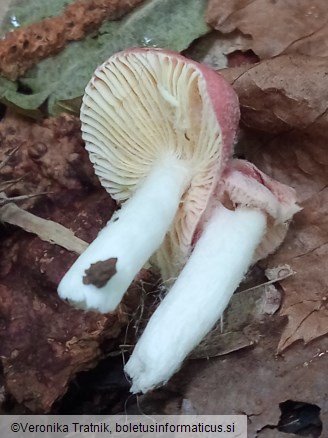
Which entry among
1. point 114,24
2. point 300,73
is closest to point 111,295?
point 300,73

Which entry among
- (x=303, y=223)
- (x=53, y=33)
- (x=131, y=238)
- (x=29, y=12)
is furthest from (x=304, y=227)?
(x=29, y=12)

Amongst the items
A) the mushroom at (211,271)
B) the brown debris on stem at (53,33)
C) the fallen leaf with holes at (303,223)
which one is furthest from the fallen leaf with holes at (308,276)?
the brown debris on stem at (53,33)

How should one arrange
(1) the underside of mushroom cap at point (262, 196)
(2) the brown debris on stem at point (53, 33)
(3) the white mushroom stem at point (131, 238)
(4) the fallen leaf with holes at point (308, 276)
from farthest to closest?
1. (2) the brown debris on stem at point (53, 33)
2. (4) the fallen leaf with holes at point (308, 276)
3. (1) the underside of mushroom cap at point (262, 196)
4. (3) the white mushroom stem at point (131, 238)

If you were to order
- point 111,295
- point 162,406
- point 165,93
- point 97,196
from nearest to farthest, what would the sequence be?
point 111,295 → point 165,93 → point 162,406 → point 97,196

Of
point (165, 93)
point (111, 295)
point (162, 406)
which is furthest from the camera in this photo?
point (162, 406)

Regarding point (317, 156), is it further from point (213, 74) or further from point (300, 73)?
point (213, 74)

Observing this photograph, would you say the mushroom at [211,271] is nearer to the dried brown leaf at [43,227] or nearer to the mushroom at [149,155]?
the mushroom at [149,155]

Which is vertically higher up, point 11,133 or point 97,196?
point 11,133
